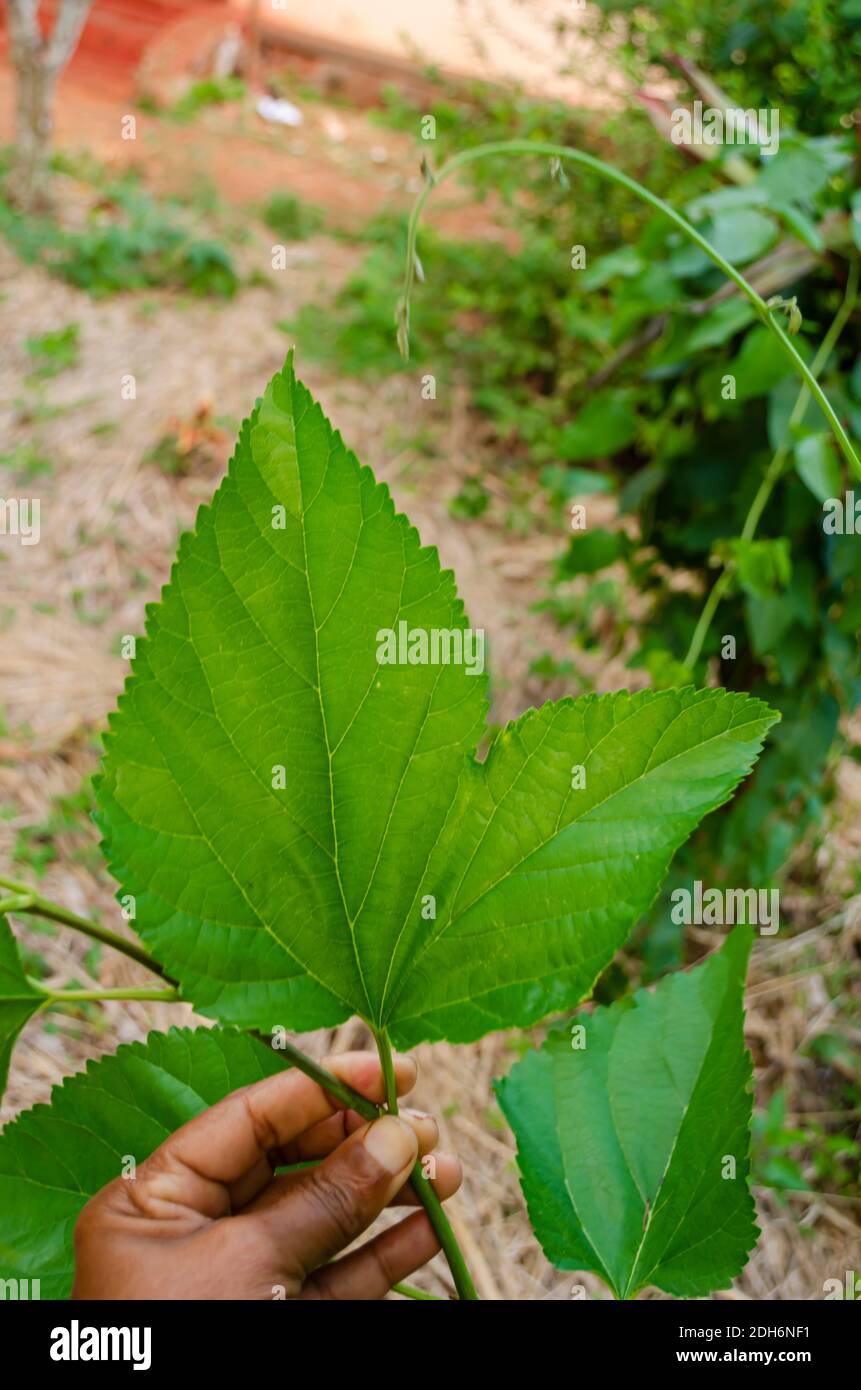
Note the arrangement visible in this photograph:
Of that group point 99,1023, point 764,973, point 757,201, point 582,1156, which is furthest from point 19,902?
point 764,973

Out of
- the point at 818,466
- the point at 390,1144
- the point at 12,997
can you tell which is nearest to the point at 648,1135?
the point at 390,1144

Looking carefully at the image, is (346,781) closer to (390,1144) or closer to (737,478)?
(390,1144)

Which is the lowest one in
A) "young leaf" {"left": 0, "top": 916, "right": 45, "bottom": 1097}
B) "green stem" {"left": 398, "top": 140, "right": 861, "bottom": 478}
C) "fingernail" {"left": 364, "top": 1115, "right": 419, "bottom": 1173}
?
"fingernail" {"left": 364, "top": 1115, "right": 419, "bottom": 1173}

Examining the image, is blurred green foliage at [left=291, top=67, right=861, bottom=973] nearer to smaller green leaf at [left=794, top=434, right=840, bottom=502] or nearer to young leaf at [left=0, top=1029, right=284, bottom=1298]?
smaller green leaf at [left=794, top=434, right=840, bottom=502]

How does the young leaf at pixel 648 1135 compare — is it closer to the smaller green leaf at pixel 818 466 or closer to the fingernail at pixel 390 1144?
the fingernail at pixel 390 1144

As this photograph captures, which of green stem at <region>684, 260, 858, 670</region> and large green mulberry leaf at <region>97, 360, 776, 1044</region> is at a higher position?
green stem at <region>684, 260, 858, 670</region>

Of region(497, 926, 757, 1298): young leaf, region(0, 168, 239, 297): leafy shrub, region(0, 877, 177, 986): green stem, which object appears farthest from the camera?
region(0, 168, 239, 297): leafy shrub

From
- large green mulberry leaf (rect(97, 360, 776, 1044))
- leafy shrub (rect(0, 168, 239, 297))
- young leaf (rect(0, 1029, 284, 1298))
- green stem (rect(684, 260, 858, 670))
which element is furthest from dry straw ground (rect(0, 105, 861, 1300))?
large green mulberry leaf (rect(97, 360, 776, 1044))
